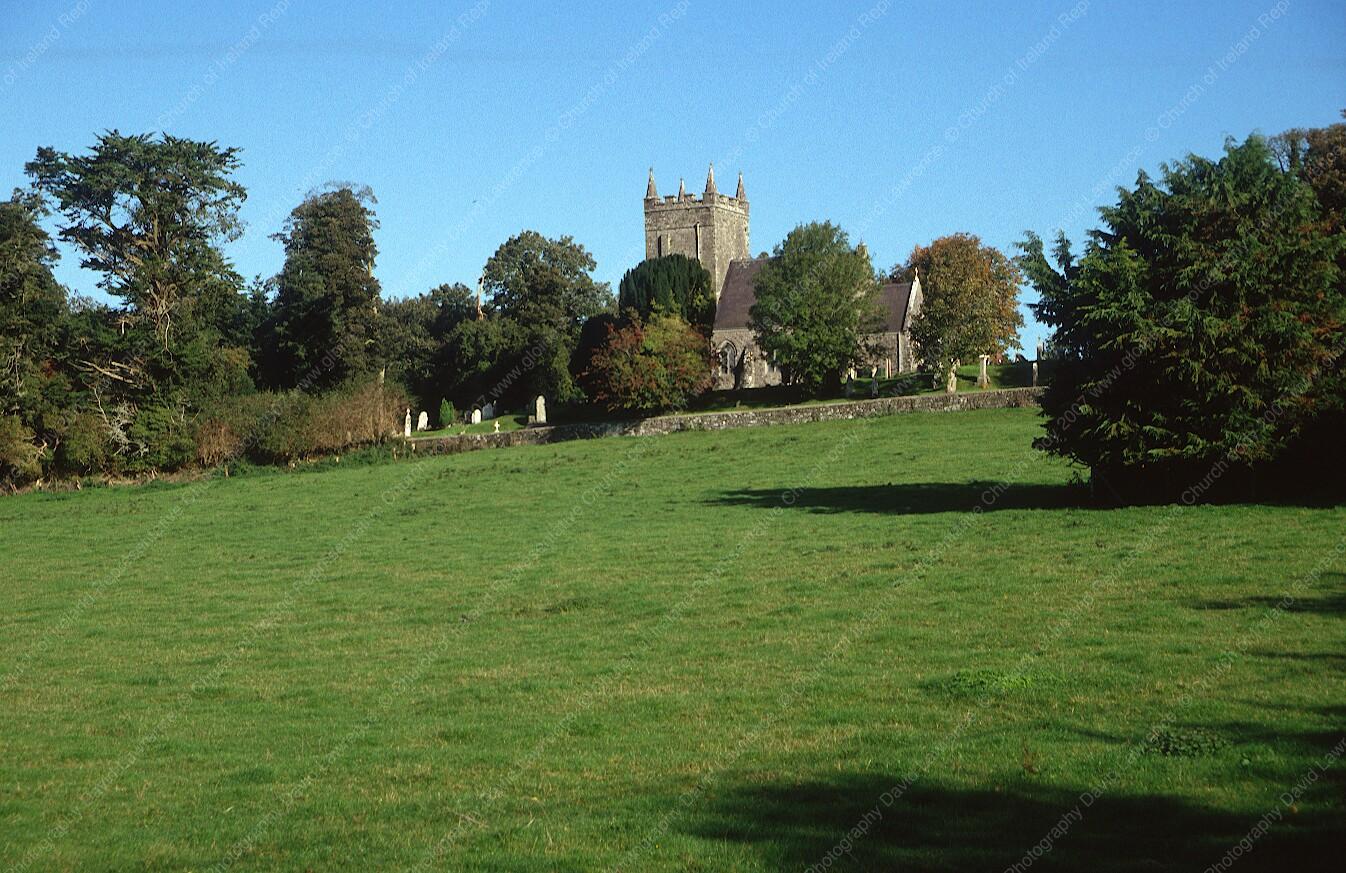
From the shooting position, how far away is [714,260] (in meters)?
103

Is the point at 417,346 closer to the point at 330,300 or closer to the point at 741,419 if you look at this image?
the point at 330,300

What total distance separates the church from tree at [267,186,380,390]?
2155 centimetres

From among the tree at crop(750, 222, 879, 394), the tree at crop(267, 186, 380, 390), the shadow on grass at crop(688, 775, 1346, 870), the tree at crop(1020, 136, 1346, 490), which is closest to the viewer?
the shadow on grass at crop(688, 775, 1346, 870)

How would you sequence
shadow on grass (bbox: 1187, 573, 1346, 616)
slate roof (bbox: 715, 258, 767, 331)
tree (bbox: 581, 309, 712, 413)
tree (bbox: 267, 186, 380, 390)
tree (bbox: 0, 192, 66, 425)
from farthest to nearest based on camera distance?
1. slate roof (bbox: 715, 258, 767, 331)
2. tree (bbox: 267, 186, 380, 390)
3. tree (bbox: 581, 309, 712, 413)
4. tree (bbox: 0, 192, 66, 425)
5. shadow on grass (bbox: 1187, 573, 1346, 616)

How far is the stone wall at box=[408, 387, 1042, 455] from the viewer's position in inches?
2165

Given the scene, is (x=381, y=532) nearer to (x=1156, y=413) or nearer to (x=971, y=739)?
(x=1156, y=413)

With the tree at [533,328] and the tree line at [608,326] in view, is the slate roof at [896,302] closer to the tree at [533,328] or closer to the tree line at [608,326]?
the tree line at [608,326]

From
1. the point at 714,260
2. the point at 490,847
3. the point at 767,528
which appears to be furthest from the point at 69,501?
the point at 714,260

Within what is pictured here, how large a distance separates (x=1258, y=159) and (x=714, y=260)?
2948 inches

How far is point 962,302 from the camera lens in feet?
223

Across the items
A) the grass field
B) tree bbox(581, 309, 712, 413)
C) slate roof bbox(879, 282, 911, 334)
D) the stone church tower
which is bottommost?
the grass field

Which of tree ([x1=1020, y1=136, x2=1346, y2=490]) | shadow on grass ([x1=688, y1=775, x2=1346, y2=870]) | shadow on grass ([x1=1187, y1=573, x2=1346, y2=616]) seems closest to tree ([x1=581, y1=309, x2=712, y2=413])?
tree ([x1=1020, y1=136, x2=1346, y2=490])

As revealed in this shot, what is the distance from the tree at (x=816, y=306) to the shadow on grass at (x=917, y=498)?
87.4 ft

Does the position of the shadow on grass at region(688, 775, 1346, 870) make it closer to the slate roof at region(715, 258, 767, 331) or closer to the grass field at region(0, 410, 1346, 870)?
the grass field at region(0, 410, 1346, 870)
